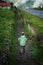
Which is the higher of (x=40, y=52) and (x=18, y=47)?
(x=40, y=52)

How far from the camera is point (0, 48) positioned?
17.5 m

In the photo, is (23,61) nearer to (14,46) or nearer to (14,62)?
(14,62)

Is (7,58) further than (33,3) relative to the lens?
No

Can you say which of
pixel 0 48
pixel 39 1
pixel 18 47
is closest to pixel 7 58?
pixel 0 48

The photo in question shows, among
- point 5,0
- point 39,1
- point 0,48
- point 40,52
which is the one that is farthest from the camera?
point 5,0

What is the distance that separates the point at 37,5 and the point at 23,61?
32.9 m

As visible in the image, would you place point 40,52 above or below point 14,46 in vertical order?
above

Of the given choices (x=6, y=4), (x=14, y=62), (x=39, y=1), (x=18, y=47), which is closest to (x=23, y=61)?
(x=14, y=62)

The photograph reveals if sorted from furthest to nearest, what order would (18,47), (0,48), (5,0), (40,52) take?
(5,0) < (18,47) < (0,48) < (40,52)

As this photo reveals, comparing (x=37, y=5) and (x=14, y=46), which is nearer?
(x=14, y=46)

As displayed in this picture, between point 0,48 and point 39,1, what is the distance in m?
30.0

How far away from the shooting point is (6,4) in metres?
64.2

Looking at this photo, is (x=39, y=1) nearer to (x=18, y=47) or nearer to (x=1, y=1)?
(x=1, y=1)

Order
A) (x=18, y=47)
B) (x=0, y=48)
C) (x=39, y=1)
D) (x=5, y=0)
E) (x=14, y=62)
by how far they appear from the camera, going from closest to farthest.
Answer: (x=14, y=62), (x=0, y=48), (x=18, y=47), (x=39, y=1), (x=5, y=0)
